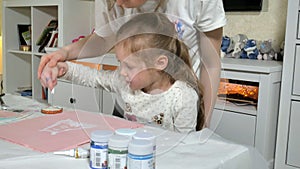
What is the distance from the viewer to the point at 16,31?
283 cm

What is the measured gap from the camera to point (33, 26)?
2564 mm

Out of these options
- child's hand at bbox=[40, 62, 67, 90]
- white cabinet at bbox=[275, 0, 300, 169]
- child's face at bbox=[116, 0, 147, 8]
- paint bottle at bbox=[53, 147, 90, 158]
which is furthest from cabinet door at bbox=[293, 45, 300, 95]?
paint bottle at bbox=[53, 147, 90, 158]

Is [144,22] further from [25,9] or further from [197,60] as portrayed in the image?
[25,9]

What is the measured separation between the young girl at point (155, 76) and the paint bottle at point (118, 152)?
0.29 meters

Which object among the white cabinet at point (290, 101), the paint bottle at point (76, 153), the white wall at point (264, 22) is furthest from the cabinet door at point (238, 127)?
the paint bottle at point (76, 153)

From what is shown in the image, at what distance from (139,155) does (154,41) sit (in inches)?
13.7

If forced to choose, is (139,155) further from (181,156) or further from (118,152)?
(181,156)

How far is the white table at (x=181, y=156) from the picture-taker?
1.94 ft

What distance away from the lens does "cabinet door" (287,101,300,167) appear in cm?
166

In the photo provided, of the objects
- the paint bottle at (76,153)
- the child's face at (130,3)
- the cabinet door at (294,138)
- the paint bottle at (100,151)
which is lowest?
the cabinet door at (294,138)

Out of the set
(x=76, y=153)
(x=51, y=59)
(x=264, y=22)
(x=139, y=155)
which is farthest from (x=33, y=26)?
(x=139, y=155)

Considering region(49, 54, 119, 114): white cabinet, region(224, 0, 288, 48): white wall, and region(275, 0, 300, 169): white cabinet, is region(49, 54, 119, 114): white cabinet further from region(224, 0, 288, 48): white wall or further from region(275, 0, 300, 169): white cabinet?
region(224, 0, 288, 48): white wall

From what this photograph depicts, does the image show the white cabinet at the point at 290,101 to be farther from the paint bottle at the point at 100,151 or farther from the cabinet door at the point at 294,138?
the paint bottle at the point at 100,151

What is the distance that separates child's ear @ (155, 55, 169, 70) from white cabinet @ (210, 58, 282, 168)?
0.80 meters
